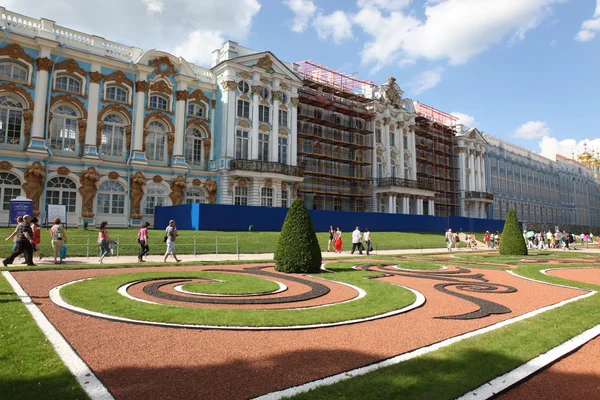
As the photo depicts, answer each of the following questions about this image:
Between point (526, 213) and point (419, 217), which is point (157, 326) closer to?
point (419, 217)

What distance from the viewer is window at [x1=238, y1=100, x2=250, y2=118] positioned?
37.7m

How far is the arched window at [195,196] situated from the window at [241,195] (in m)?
2.93

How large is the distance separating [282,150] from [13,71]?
2298 cm

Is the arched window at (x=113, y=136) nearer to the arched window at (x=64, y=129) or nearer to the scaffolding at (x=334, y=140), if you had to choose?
the arched window at (x=64, y=129)

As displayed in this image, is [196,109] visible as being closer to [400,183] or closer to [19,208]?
[19,208]

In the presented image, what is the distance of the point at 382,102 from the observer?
52.8 m

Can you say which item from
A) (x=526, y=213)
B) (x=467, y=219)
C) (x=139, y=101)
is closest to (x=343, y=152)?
(x=467, y=219)

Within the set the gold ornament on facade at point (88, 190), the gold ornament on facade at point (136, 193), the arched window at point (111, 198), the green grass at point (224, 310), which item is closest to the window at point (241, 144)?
the gold ornament on facade at point (136, 193)

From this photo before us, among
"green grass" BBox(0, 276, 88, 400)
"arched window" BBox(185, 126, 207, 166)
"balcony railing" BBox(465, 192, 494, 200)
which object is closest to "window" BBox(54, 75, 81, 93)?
"arched window" BBox(185, 126, 207, 166)

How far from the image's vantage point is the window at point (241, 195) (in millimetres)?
36344

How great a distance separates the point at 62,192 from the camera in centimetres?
2930

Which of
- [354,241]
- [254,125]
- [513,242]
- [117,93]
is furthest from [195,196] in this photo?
[513,242]

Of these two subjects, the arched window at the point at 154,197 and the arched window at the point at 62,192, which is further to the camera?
the arched window at the point at 154,197

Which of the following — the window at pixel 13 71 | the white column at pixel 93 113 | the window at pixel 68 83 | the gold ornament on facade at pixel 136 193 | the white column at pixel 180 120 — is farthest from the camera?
the white column at pixel 180 120
